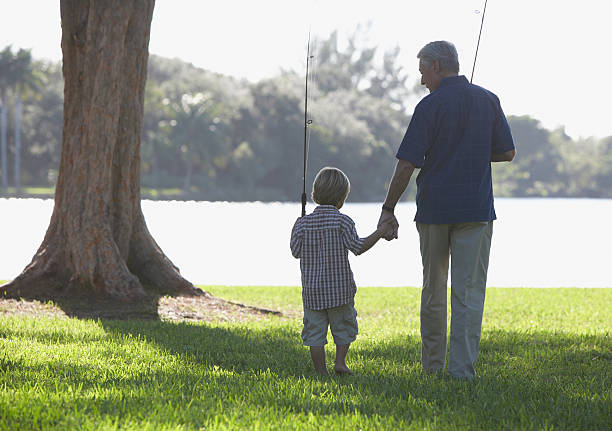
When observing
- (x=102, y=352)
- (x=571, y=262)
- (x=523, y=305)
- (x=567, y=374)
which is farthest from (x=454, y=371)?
(x=571, y=262)

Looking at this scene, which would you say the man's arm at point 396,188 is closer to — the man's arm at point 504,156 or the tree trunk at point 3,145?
the man's arm at point 504,156

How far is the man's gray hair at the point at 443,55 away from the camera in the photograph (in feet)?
15.7

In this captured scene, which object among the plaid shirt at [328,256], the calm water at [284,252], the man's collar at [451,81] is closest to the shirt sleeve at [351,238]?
the plaid shirt at [328,256]

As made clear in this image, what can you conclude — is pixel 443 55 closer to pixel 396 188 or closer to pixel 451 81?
pixel 451 81

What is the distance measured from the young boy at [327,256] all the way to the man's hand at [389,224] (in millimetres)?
160

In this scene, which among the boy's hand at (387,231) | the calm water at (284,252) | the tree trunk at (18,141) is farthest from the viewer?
the tree trunk at (18,141)

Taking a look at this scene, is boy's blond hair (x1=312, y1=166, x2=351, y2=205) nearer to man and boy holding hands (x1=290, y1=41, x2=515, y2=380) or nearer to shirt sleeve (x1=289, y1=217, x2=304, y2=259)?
man and boy holding hands (x1=290, y1=41, x2=515, y2=380)

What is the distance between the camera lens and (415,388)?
450 cm

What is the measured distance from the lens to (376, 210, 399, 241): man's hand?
4.64 m

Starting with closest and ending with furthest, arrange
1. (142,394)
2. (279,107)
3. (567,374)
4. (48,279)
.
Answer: (142,394) < (567,374) < (48,279) < (279,107)

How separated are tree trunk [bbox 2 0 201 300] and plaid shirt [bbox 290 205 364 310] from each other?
4783mm

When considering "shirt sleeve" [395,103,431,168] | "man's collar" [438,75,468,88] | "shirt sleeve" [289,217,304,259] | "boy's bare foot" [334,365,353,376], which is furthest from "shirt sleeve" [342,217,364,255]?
"man's collar" [438,75,468,88]

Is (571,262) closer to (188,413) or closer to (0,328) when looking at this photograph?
(0,328)

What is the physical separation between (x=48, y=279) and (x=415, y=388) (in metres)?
6.28
